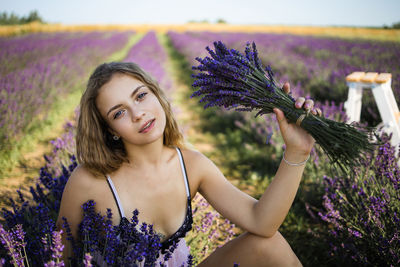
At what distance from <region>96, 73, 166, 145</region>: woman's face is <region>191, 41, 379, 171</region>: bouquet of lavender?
1.09 feet

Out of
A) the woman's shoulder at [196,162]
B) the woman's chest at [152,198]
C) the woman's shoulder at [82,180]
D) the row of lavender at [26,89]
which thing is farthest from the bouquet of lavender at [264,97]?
the row of lavender at [26,89]

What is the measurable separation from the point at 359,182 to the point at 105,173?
1.72 metres

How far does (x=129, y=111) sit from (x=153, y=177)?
425 millimetres

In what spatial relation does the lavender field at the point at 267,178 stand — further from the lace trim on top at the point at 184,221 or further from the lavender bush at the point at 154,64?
the lace trim on top at the point at 184,221

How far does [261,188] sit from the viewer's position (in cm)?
320

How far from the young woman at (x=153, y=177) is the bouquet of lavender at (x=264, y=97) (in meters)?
0.06

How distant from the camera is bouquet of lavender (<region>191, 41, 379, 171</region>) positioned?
1121 mm

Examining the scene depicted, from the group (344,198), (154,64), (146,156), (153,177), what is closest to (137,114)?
(146,156)

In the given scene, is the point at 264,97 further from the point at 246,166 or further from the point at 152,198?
the point at 246,166

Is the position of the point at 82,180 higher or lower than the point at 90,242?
higher

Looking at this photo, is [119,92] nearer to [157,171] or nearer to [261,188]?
[157,171]

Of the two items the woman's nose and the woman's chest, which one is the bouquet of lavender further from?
the woman's chest

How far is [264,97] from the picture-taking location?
4.06 ft

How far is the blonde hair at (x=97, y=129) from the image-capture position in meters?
1.47
